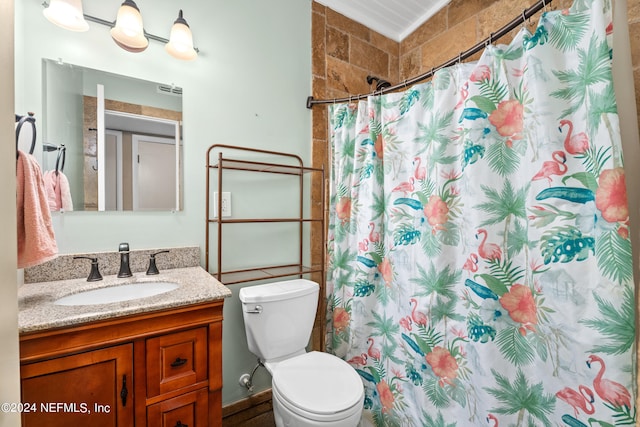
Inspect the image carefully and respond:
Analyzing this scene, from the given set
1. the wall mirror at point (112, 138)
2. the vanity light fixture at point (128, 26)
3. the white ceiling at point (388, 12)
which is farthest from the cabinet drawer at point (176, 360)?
the white ceiling at point (388, 12)

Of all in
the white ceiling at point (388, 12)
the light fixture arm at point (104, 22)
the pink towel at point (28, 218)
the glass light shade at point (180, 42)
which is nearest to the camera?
the pink towel at point (28, 218)

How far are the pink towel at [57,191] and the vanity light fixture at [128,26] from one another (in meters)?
0.64

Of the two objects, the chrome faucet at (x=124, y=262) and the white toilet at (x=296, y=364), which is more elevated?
the chrome faucet at (x=124, y=262)

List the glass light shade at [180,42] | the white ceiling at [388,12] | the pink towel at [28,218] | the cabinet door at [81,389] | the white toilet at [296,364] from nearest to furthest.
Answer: the cabinet door at [81,389], the pink towel at [28,218], the white toilet at [296,364], the glass light shade at [180,42], the white ceiling at [388,12]

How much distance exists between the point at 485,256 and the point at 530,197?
0.94 ft

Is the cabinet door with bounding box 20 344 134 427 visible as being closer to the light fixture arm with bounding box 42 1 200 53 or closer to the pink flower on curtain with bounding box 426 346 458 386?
the pink flower on curtain with bounding box 426 346 458 386

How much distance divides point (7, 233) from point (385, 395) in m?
1.75

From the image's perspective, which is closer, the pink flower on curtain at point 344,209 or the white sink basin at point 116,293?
the white sink basin at point 116,293

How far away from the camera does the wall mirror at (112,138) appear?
119cm

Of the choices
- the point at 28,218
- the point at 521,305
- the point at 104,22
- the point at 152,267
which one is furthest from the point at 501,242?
the point at 104,22

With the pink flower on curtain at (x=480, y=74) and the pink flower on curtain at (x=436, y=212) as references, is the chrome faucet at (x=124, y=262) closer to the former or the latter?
the pink flower on curtain at (x=436, y=212)

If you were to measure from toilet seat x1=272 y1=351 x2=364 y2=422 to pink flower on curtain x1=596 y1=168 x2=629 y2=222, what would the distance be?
112cm

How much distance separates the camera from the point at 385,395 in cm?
155

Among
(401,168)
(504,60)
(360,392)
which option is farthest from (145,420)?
(504,60)
